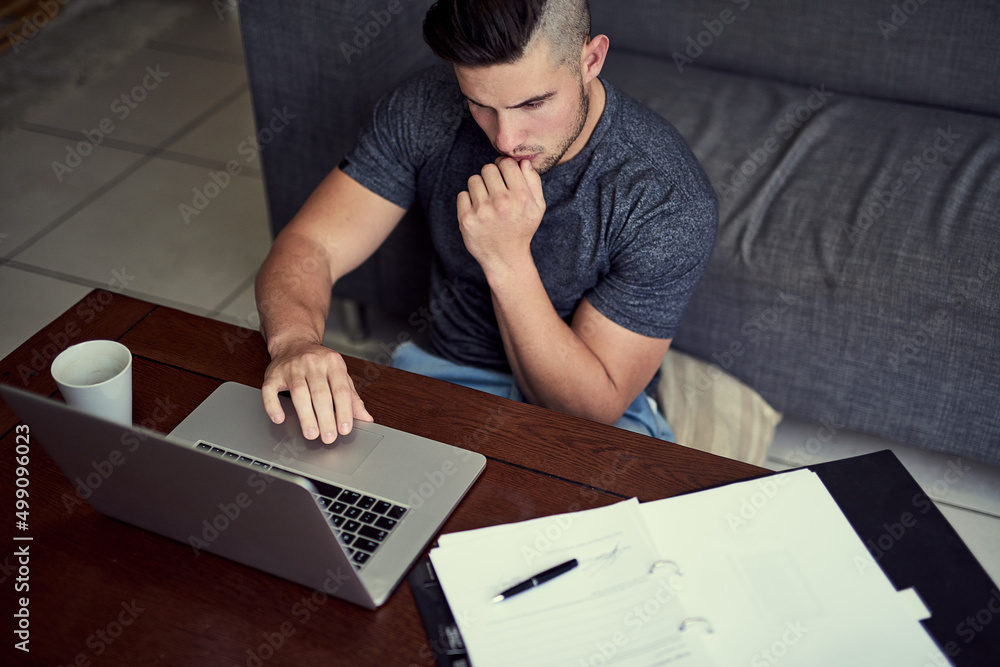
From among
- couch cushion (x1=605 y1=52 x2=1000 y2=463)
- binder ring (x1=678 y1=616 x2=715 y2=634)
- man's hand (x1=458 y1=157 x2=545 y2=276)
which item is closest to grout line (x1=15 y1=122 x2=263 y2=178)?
couch cushion (x1=605 y1=52 x2=1000 y2=463)

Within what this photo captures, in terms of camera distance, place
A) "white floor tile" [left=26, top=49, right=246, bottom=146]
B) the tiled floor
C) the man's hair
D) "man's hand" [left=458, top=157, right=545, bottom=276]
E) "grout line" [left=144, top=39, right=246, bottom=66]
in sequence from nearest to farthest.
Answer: the man's hair
"man's hand" [left=458, top=157, right=545, bottom=276]
the tiled floor
"white floor tile" [left=26, top=49, right=246, bottom=146]
"grout line" [left=144, top=39, right=246, bottom=66]

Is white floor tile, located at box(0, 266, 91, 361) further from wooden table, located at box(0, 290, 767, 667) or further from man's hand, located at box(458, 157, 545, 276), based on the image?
man's hand, located at box(458, 157, 545, 276)

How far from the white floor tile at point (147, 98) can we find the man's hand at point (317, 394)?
202 centimetres

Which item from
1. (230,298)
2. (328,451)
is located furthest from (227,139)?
(328,451)

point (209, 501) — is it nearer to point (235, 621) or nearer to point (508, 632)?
point (235, 621)

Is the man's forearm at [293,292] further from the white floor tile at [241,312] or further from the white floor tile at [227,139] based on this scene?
the white floor tile at [227,139]

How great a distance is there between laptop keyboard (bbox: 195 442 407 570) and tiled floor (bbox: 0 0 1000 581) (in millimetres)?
1046

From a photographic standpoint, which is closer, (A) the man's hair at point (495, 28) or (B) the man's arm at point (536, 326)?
(A) the man's hair at point (495, 28)

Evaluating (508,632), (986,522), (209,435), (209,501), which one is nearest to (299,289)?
(209,435)

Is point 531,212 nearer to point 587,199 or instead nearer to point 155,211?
point 587,199

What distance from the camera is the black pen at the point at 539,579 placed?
753 mm

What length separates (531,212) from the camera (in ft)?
3.69

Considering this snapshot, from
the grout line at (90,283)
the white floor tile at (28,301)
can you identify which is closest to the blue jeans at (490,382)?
the grout line at (90,283)

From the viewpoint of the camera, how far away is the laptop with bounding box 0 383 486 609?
26.5 inches
